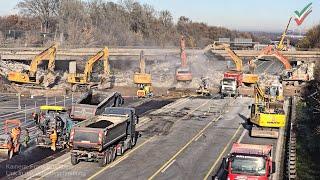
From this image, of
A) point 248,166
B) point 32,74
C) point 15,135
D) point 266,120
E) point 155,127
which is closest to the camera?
point 248,166

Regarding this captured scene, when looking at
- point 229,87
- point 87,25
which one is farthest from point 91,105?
point 87,25

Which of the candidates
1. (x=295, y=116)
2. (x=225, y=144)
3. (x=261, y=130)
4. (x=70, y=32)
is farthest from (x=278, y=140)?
(x=70, y=32)

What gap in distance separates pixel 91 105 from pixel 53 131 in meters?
5.35

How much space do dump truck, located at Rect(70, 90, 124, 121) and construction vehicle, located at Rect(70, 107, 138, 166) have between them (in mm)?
3865

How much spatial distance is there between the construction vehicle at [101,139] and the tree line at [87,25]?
79.3 meters

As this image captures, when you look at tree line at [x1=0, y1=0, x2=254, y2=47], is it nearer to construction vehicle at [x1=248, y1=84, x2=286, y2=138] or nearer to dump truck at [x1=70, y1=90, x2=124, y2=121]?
dump truck at [x1=70, y1=90, x2=124, y2=121]

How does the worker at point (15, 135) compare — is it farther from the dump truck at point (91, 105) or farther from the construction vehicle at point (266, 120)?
the construction vehicle at point (266, 120)

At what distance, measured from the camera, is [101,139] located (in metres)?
24.2

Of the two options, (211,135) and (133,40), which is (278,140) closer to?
(211,135)

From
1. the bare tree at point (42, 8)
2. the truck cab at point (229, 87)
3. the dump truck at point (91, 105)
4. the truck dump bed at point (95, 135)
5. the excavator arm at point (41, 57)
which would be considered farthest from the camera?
the bare tree at point (42, 8)

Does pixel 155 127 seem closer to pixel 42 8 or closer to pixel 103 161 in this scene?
pixel 103 161

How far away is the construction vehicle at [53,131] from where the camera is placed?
94.3 ft

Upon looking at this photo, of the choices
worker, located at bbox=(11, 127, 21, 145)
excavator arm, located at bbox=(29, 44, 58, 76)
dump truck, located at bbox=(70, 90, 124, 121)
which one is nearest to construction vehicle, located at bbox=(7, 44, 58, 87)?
excavator arm, located at bbox=(29, 44, 58, 76)

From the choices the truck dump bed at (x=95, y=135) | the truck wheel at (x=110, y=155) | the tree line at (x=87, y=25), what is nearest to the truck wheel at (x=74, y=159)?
the truck dump bed at (x=95, y=135)
